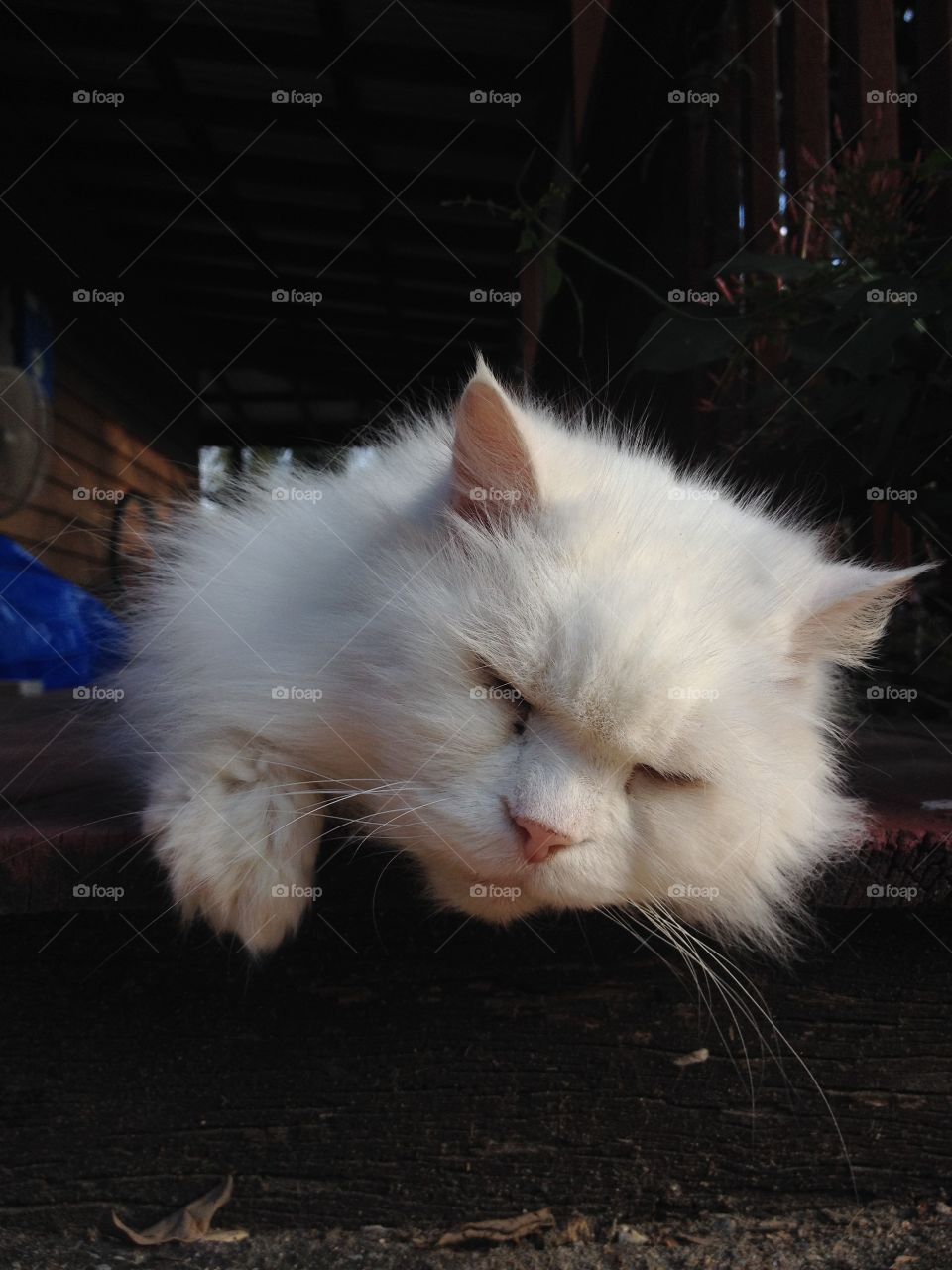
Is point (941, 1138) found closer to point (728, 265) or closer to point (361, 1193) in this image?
point (361, 1193)

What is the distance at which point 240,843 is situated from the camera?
1.38 metres

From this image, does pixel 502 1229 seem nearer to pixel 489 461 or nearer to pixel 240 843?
pixel 240 843

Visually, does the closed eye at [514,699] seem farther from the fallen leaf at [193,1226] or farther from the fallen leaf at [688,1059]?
the fallen leaf at [193,1226]

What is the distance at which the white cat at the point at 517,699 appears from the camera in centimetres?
132

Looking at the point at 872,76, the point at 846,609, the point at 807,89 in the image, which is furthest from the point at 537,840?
the point at 807,89

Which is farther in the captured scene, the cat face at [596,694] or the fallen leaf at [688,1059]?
the fallen leaf at [688,1059]

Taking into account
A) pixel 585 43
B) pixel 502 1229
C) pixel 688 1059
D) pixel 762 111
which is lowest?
pixel 502 1229

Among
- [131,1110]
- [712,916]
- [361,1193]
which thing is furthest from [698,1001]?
[131,1110]

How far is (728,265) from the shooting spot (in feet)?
7.57

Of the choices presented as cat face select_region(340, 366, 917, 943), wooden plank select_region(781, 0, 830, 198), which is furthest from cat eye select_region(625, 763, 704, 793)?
wooden plank select_region(781, 0, 830, 198)

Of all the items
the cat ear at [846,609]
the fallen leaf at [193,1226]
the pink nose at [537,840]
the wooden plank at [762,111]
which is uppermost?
the wooden plank at [762,111]

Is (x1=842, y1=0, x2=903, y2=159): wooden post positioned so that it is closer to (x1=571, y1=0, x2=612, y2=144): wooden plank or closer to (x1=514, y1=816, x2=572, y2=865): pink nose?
(x1=571, y1=0, x2=612, y2=144): wooden plank

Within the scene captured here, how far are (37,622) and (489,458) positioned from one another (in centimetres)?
239

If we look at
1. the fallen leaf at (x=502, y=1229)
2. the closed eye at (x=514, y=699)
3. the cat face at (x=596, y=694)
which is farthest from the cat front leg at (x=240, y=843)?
A: the fallen leaf at (x=502, y=1229)
